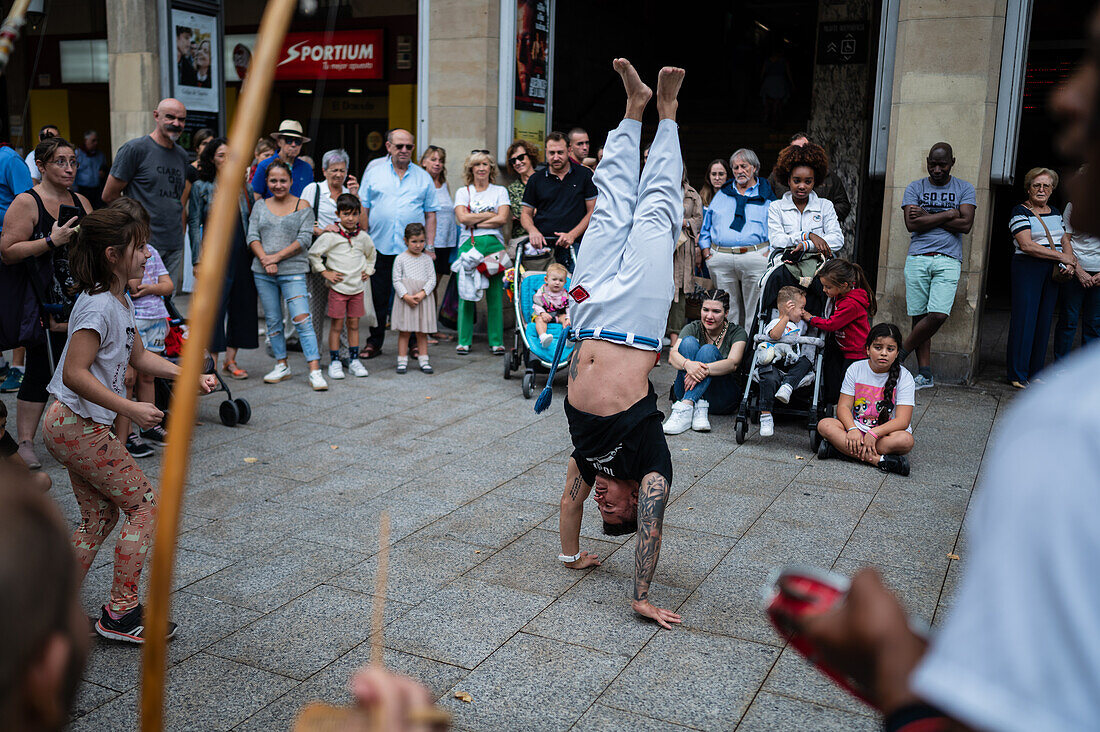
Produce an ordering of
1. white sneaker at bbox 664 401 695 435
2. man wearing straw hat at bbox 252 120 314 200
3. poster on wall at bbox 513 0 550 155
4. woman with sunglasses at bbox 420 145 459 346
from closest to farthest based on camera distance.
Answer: white sneaker at bbox 664 401 695 435
man wearing straw hat at bbox 252 120 314 200
woman with sunglasses at bbox 420 145 459 346
poster on wall at bbox 513 0 550 155

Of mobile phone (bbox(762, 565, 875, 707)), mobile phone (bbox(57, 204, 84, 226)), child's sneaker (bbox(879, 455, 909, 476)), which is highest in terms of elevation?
mobile phone (bbox(57, 204, 84, 226))

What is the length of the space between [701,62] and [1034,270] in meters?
14.4

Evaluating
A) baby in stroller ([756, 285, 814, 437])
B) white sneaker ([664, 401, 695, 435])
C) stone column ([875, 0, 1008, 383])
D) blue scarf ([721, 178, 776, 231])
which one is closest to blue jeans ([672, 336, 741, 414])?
white sneaker ([664, 401, 695, 435])

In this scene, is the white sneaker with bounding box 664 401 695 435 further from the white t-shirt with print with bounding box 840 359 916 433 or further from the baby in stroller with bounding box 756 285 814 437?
the white t-shirt with print with bounding box 840 359 916 433

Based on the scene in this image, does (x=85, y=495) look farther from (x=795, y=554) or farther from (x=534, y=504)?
(x=795, y=554)

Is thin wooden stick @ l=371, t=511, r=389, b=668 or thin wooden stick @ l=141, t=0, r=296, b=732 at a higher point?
thin wooden stick @ l=141, t=0, r=296, b=732

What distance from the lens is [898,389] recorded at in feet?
21.5

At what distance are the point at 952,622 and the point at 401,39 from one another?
55.2 ft

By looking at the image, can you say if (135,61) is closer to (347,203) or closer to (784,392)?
(347,203)

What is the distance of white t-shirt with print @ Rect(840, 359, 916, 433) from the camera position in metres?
6.54

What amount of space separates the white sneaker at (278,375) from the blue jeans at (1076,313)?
23.4 ft

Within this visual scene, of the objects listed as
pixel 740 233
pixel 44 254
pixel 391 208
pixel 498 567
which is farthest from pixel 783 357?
pixel 44 254

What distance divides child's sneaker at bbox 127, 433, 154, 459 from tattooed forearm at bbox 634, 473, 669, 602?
12.6 ft

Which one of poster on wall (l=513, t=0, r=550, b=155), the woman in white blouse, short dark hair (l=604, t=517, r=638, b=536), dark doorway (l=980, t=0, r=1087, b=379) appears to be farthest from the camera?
dark doorway (l=980, t=0, r=1087, b=379)
